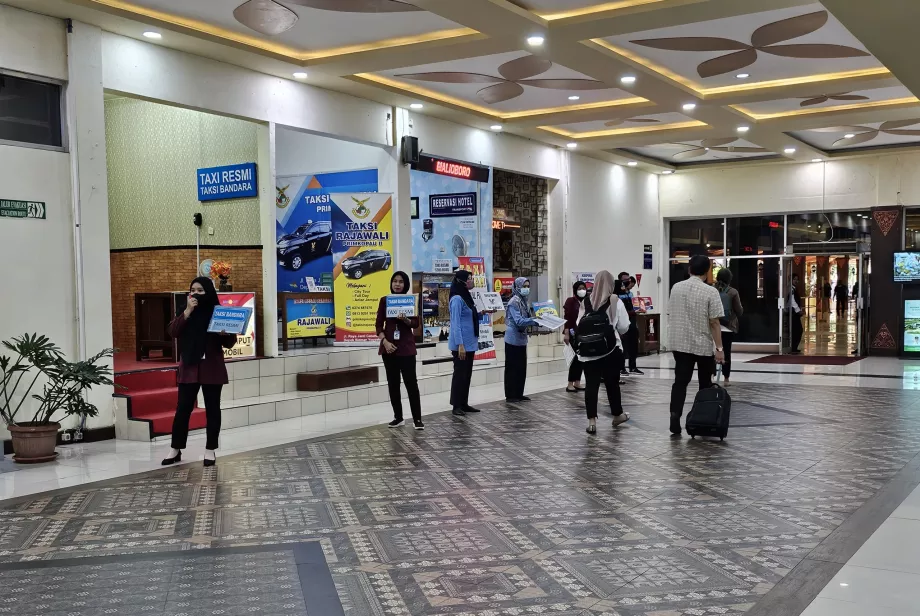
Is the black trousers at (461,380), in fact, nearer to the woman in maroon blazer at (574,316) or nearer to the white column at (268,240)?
the woman in maroon blazer at (574,316)

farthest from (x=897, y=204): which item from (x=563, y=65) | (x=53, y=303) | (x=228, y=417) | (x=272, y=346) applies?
(x=53, y=303)

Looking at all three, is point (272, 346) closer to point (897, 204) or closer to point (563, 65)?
point (563, 65)

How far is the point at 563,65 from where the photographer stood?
31.7 feet

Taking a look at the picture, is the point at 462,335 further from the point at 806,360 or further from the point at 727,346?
the point at 806,360

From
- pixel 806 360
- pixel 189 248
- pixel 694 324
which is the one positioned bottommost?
pixel 806 360

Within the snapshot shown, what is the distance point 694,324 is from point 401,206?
5319 mm

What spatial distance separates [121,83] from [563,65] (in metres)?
4.66

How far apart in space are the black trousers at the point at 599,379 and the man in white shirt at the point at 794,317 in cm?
1038

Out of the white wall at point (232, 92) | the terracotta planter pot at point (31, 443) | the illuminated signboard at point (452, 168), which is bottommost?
the terracotta planter pot at point (31, 443)

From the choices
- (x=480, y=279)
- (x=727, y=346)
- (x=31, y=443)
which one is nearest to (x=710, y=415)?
(x=727, y=346)

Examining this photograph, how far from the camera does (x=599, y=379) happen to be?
25.7 feet

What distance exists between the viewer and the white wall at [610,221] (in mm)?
15727

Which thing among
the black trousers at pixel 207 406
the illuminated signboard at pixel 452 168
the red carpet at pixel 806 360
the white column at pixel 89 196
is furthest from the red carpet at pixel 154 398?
the red carpet at pixel 806 360

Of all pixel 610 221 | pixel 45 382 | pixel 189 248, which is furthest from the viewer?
pixel 610 221
